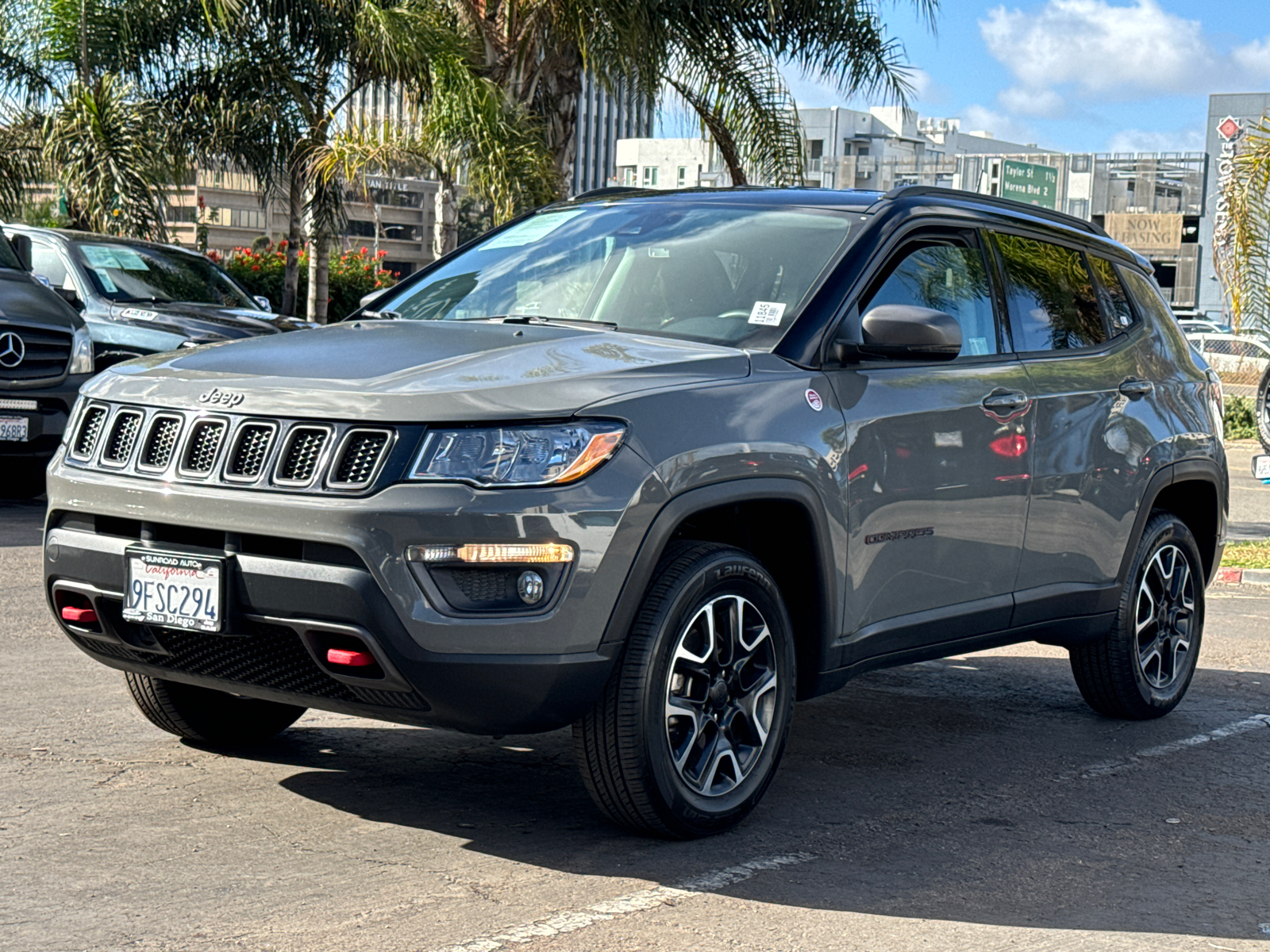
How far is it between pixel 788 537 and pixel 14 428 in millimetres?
7564

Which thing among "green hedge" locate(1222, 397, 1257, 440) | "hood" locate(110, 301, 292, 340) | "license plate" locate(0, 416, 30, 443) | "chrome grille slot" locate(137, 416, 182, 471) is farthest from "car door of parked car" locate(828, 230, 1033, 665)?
"green hedge" locate(1222, 397, 1257, 440)

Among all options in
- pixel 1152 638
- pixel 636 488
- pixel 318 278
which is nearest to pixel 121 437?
pixel 636 488

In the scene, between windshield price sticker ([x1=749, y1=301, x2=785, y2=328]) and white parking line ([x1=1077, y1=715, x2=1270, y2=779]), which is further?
white parking line ([x1=1077, y1=715, x2=1270, y2=779])

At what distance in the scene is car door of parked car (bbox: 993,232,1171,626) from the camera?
5.79 meters

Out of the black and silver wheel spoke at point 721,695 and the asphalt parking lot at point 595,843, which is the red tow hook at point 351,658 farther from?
the black and silver wheel spoke at point 721,695

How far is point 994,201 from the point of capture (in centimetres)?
614

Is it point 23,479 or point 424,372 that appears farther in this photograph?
point 23,479

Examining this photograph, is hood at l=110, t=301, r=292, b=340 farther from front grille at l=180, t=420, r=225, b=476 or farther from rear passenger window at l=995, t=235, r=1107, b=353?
front grille at l=180, t=420, r=225, b=476

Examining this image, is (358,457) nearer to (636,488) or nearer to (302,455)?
(302,455)

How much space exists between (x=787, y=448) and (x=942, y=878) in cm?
125

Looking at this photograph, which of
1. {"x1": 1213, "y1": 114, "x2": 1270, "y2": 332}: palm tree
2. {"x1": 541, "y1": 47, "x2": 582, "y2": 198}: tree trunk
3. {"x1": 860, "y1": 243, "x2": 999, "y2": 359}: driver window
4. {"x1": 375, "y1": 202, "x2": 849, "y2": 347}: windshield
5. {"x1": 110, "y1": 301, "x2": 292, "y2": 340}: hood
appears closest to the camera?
{"x1": 375, "y1": 202, "x2": 849, "y2": 347}: windshield

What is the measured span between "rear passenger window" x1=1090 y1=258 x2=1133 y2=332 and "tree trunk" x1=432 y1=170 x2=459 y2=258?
27.4ft

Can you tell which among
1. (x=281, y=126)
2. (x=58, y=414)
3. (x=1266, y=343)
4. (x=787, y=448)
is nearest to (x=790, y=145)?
(x=1266, y=343)

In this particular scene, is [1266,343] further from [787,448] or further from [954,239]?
[787,448]
